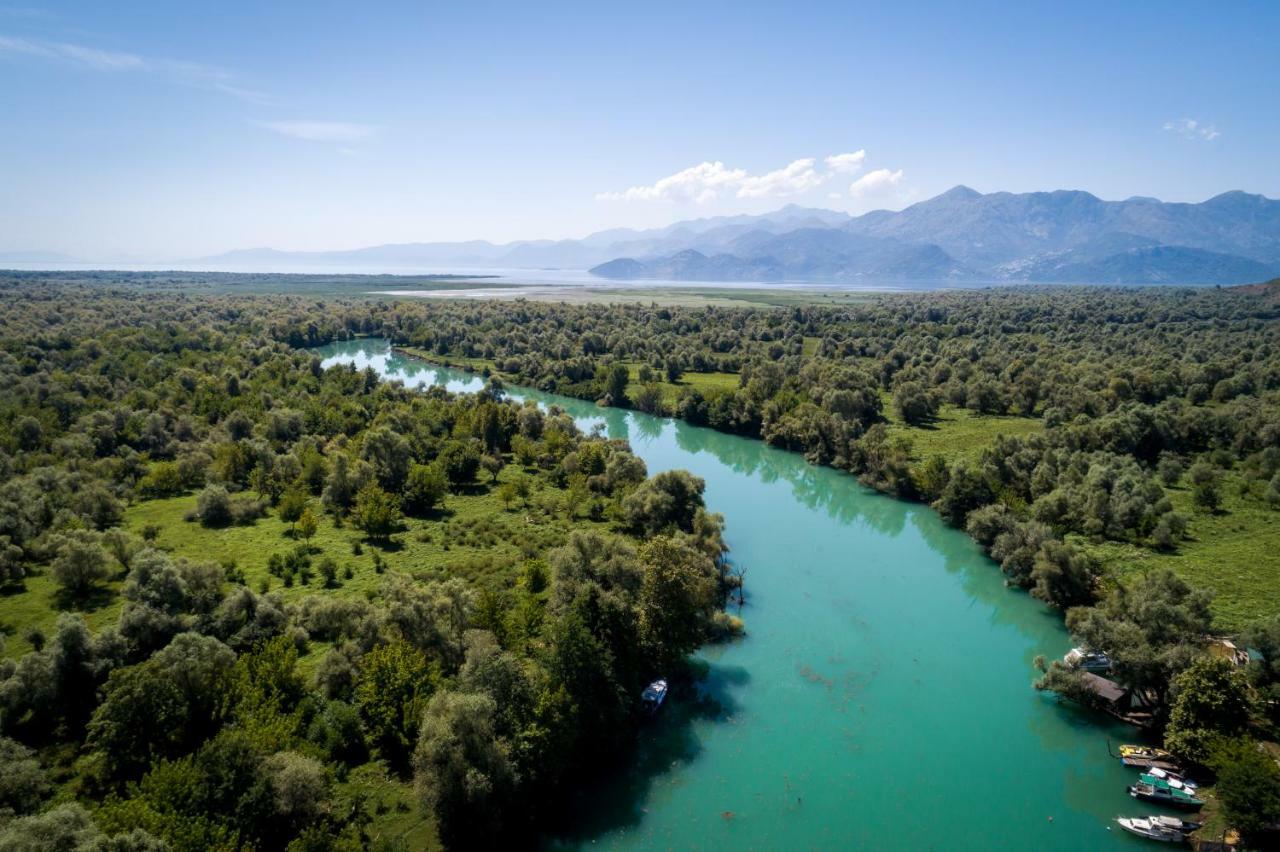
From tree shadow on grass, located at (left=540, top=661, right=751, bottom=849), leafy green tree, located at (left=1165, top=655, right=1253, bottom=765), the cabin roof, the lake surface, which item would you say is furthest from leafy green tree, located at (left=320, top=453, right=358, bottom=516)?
leafy green tree, located at (left=1165, top=655, right=1253, bottom=765)

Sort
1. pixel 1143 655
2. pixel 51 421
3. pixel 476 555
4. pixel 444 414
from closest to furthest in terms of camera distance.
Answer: pixel 1143 655 → pixel 476 555 → pixel 51 421 → pixel 444 414

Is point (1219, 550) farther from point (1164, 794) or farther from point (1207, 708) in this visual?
point (1164, 794)

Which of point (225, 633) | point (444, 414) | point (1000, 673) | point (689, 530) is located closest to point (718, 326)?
point (444, 414)

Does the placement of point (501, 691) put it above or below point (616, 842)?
above

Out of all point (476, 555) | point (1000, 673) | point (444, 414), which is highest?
point (444, 414)

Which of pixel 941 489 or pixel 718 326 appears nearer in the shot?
pixel 941 489

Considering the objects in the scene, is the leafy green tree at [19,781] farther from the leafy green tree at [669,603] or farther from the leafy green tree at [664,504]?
the leafy green tree at [664,504]

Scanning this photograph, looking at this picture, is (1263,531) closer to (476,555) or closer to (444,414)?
(476,555)
